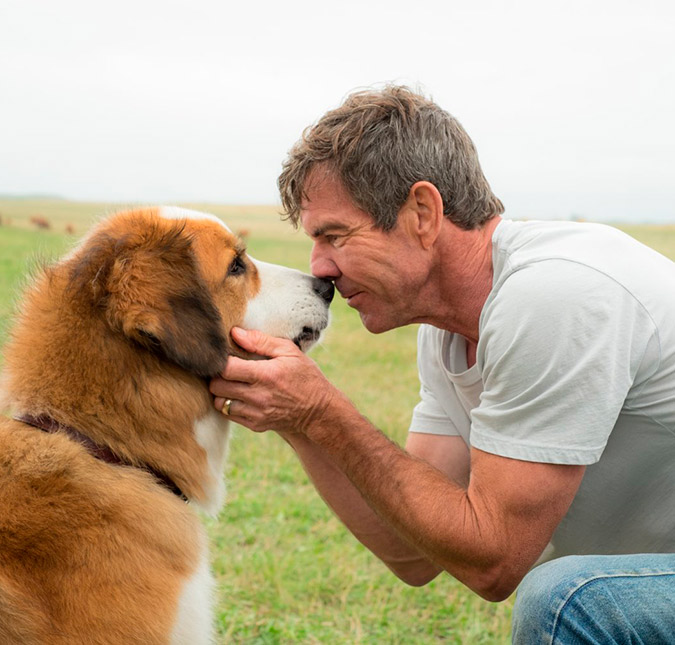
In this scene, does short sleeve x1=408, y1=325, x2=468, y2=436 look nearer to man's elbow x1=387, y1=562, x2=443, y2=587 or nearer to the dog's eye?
man's elbow x1=387, y1=562, x2=443, y2=587

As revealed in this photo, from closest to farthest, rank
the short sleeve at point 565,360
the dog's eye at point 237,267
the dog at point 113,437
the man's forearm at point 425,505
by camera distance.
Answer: the dog at point 113,437 < the short sleeve at point 565,360 < the man's forearm at point 425,505 < the dog's eye at point 237,267

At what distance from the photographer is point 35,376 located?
2.34 meters

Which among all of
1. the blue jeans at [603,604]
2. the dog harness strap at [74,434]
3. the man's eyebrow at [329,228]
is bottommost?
the blue jeans at [603,604]

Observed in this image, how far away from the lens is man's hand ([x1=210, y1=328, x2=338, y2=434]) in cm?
254

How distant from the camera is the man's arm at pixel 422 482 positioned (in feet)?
8.13

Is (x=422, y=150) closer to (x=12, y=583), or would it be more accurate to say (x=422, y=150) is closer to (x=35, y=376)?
(x=35, y=376)

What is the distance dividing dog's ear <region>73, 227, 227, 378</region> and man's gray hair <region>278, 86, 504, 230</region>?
2.38ft

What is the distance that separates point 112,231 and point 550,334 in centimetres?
143

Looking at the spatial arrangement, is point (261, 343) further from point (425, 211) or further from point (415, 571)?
point (415, 571)

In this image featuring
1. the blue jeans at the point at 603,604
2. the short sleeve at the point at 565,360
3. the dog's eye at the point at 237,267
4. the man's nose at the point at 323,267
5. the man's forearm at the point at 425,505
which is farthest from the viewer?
the man's nose at the point at 323,267

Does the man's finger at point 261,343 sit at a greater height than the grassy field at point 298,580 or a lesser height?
greater

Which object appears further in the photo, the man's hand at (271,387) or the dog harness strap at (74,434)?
the man's hand at (271,387)

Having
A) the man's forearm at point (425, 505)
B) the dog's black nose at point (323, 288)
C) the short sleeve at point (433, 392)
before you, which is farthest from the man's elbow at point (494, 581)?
the dog's black nose at point (323, 288)

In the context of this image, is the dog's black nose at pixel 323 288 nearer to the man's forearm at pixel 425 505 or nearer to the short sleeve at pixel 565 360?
the man's forearm at pixel 425 505
